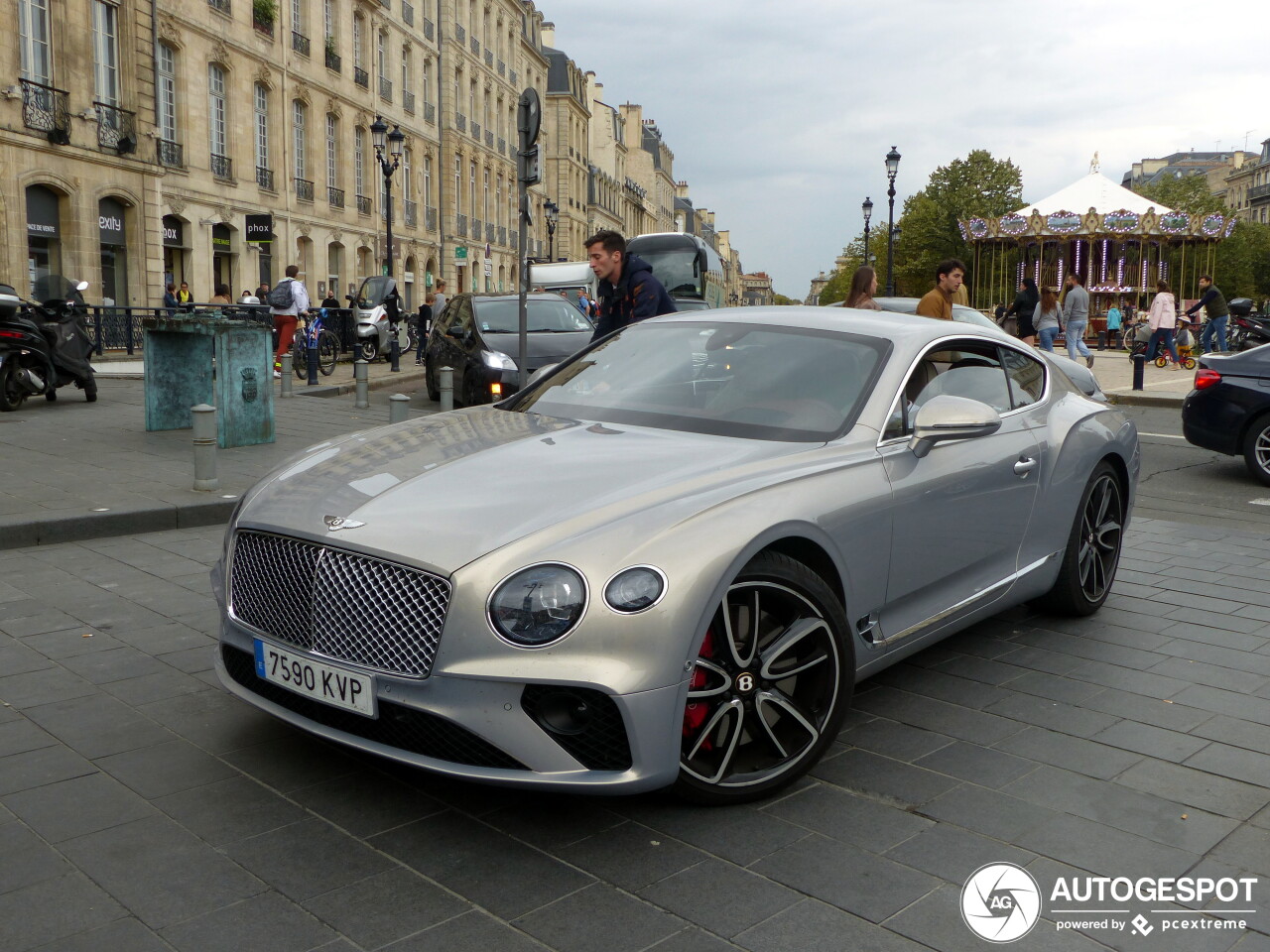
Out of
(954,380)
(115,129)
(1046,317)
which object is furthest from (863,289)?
(115,129)

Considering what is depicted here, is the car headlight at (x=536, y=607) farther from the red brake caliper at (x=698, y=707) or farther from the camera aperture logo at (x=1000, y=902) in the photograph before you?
the camera aperture logo at (x=1000, y=902)

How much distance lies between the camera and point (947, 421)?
13.0ft

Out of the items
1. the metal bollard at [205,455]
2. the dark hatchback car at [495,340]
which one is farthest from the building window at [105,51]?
the metal bollard at [205,455]

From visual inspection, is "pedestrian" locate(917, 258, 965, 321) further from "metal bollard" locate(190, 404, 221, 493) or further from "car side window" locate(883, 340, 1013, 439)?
"metal bollard" locate(190, 404, 221, 493)

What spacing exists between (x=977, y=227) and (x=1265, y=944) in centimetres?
4397

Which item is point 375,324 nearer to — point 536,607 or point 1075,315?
point 1075,315

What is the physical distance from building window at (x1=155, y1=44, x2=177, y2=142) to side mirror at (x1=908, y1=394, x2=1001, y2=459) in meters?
30.2

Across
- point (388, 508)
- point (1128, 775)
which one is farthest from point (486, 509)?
point (1128, 775)

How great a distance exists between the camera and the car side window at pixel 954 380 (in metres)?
4.16

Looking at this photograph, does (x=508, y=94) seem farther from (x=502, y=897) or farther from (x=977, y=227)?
(x=502, y=897)

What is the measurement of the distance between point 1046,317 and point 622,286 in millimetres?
14673

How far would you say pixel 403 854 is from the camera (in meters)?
2.99

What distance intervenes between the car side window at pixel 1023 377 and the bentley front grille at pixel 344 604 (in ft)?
9.60

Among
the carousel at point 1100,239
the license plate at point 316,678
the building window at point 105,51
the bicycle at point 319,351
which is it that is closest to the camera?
the license plate at point 316,678
